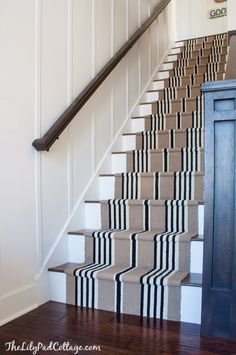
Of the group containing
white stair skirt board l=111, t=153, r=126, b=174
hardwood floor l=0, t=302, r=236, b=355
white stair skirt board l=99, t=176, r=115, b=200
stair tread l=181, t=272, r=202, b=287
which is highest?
white stair skirt board l=111, t=153, r=126, b=174

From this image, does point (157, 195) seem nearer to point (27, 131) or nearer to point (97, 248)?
point (97, 248)

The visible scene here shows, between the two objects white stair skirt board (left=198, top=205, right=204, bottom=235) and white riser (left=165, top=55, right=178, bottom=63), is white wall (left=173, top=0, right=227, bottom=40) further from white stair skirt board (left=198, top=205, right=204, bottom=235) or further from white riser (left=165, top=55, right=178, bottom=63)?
white stair skirt board (left=198, top=205, right=204, bottom=235)

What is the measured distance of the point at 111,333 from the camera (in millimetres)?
1532

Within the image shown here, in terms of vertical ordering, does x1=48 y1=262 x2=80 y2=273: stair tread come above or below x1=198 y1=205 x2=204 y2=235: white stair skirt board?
below

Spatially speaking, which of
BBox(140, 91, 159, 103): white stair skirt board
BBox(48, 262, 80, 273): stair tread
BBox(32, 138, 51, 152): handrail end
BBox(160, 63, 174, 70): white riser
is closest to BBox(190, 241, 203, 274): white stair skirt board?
BBox(48, 262, 80, 273): stair tread

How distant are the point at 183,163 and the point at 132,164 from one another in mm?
418

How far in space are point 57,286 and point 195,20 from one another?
5397 millimetres

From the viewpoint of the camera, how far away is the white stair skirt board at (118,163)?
2705mm

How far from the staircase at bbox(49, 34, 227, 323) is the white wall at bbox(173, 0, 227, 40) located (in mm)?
3257

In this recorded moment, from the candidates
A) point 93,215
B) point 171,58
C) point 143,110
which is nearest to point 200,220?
point 93,215

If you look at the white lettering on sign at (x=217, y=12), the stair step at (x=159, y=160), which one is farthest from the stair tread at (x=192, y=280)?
the white lettering on sign at (x=217, y=12)

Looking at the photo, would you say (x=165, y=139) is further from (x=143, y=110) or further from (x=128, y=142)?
(x=143, y=110)

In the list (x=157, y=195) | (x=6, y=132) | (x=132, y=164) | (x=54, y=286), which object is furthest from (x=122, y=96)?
(x=54, y=286)

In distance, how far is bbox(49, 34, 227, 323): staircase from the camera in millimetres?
1711
